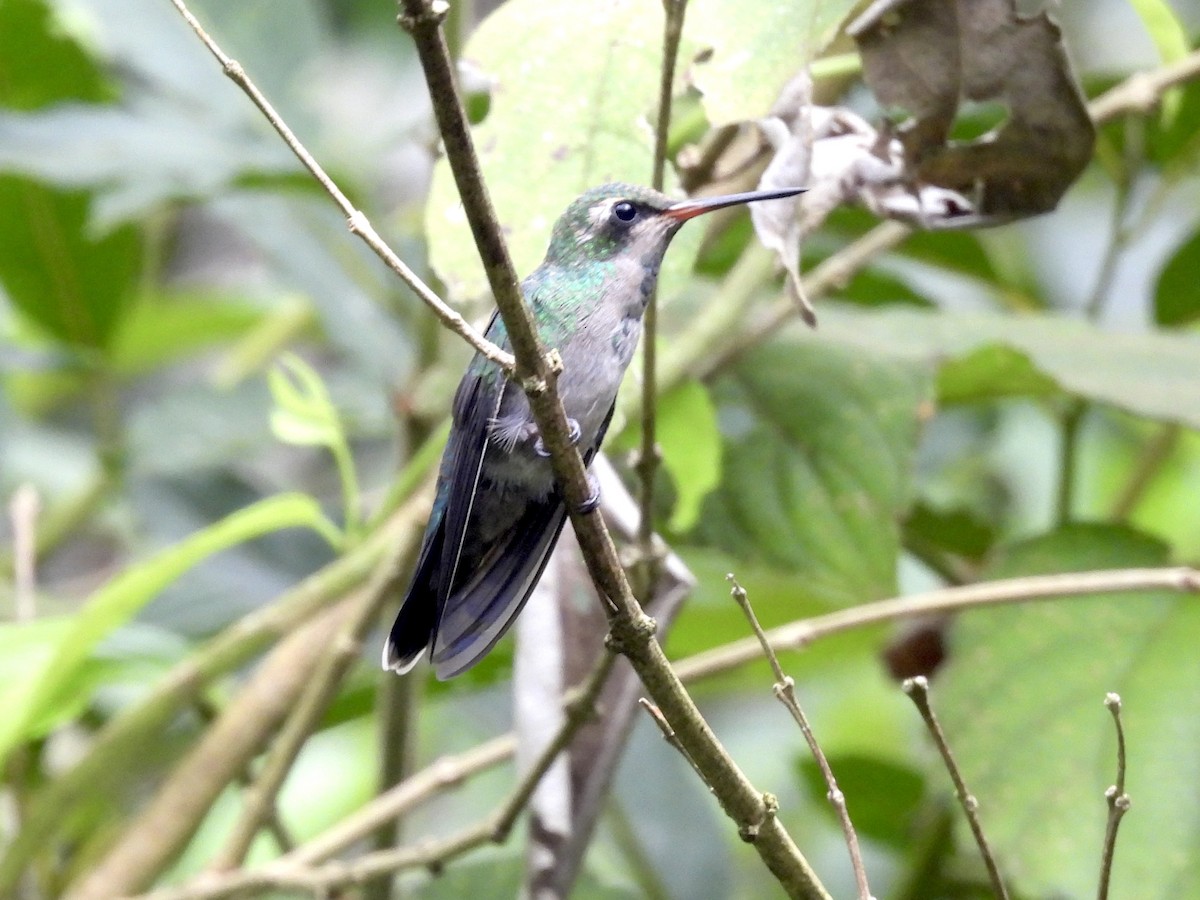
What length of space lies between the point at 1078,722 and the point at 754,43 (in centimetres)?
121

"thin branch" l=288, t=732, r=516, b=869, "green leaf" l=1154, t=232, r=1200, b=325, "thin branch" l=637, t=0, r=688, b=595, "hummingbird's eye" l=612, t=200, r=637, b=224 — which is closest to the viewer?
"thin branch" l=637, t=0, r=688, b=595

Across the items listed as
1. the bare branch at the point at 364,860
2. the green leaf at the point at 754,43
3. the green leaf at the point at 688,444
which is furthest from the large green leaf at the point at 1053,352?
the bare branch at the point at 364,860

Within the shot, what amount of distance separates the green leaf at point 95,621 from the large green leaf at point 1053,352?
1118 mm

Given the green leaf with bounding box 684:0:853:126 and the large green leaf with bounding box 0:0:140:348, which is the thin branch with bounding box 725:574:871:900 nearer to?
the green leaf with bounding box 684:0:853:126

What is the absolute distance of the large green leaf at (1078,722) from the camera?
2057 mm

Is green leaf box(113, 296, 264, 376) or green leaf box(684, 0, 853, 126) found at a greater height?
green leaf box(684, 0, 853, 126)

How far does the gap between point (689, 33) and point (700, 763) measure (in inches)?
33.8

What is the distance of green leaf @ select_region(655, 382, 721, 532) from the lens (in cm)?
201

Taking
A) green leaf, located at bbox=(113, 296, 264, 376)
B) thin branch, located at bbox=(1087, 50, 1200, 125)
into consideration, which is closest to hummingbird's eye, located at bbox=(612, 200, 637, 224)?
thin branch, located at bbox=(1087, 50, 1200, 125)

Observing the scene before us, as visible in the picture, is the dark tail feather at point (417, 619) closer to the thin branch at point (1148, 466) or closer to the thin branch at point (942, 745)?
the thin branch at point (942, 745)

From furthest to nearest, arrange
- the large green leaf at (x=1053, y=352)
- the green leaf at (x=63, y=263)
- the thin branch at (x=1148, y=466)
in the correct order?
1. the green leaf at (x=63, y=263)
2. the thin branch at (x=1148, y=466)
3. the large green leaf at (x=1053, y=352)

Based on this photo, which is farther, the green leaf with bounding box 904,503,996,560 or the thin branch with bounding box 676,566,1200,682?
the green leaf with bounding box 904,503,996,560

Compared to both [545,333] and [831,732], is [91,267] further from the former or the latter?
[831,732]

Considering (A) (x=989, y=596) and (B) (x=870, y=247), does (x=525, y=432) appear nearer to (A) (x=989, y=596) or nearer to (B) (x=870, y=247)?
(A) (x=989, y=596)
